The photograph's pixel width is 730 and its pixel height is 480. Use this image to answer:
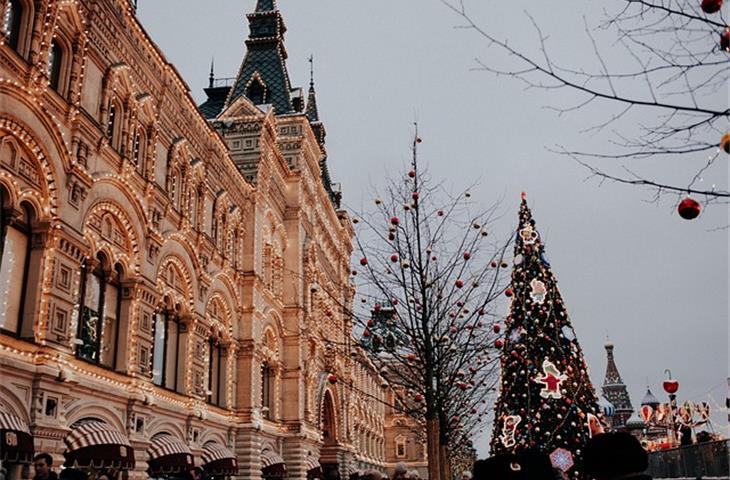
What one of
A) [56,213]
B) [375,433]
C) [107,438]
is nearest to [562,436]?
[107,438]

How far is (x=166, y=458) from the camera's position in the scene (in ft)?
60.3

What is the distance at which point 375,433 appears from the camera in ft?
193

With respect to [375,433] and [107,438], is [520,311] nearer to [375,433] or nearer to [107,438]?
[107,438]

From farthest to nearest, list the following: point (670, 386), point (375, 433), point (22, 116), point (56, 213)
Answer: point (375, 433), point (670, 386), point (56, 213), point (22, 116)

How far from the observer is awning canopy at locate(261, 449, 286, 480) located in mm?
26797

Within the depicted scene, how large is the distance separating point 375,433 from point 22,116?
49440mm

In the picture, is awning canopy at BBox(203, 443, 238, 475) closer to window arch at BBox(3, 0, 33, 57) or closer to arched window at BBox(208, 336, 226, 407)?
arched window at BBox(208, 336, 226, 407)

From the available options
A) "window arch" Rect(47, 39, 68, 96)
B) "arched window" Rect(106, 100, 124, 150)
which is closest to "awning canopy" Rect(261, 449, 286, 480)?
"arched window" Rect(106, 100, 124, 150)

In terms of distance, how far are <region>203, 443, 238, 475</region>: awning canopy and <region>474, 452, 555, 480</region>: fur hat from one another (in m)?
18.5

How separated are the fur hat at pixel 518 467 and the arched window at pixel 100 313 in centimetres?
1259

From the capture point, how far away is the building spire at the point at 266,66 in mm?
36312

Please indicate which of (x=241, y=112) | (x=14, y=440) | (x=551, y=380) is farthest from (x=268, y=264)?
(x=14, y=440)

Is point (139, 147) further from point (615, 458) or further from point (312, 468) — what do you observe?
point (312, 468)

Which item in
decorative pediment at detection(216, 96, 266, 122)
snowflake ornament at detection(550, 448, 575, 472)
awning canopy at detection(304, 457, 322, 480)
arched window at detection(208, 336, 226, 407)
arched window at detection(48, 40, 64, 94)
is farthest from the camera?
awning canopy at detection(304, 457, 322, 480)
